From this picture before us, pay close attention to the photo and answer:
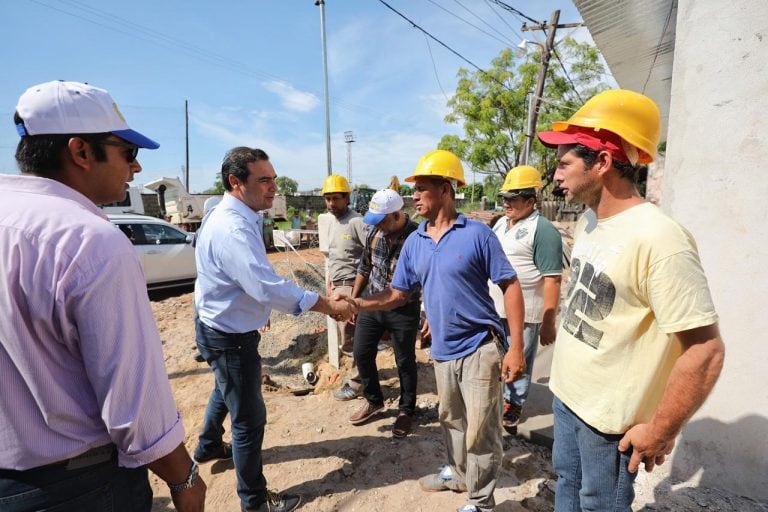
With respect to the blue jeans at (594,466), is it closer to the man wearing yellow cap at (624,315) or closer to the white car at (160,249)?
the man wearing yellow cap at (624,315)

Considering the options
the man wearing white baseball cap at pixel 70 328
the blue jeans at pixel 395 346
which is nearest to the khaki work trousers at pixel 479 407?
the blue jeans at pixel 395 346

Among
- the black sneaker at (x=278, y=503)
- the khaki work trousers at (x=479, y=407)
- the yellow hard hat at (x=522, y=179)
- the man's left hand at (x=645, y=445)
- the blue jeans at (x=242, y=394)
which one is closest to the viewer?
the man's left hand at (x=645, y=445)

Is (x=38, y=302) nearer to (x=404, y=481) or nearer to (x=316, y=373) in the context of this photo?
(x=404, y=481)

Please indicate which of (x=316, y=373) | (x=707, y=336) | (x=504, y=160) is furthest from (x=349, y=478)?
(x=504, y=160)

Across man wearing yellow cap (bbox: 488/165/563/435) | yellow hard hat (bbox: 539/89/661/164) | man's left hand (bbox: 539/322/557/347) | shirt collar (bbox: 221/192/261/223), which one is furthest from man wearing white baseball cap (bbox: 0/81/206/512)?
man wearing yellow cap (bbox: 488/165/563/435)

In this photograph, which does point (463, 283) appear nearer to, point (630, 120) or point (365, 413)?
point (630, 120)

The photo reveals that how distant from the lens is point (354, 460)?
9.95 ft

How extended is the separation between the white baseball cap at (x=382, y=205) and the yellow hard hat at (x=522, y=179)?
0.92 metres

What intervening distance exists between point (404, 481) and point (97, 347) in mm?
2410

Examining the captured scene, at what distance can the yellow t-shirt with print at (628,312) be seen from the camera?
3.98 ft

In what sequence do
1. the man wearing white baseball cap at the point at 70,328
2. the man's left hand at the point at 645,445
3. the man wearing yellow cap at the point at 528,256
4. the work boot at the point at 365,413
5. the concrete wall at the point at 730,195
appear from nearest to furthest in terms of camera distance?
1. the man wearing white baseball cap at the point at 70,328
2. the man's left hand at the point at 645,445
3. the concrete wall at the point at 730,195
4. the man wearing yellow cap at the point at 528,256
5. the work boot at the point at 365,413

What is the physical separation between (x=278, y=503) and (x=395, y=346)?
143cm

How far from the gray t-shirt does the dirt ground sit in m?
1.23

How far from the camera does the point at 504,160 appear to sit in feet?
64.8
